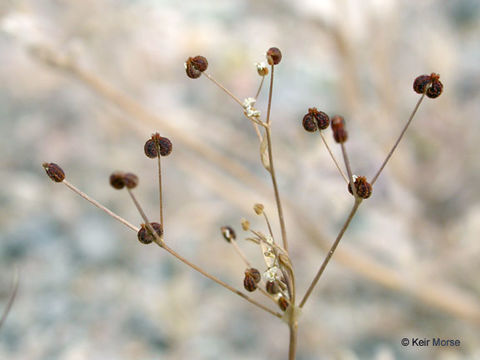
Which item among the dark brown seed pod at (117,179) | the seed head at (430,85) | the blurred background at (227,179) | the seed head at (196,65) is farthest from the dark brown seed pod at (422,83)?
the blurred background at (227,179)

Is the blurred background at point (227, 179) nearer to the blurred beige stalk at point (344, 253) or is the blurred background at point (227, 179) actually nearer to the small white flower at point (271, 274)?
the blurred beige stalk at point (344, 253)

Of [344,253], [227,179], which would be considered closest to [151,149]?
[344,253]

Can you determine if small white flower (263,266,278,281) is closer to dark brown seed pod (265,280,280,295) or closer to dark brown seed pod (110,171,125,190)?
dark brown seed pod (265,280,280,295)

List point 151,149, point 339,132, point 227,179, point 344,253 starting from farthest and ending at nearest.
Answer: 1. point 227,179
2. point 344,253
3. point 151,149
4. point 339,132

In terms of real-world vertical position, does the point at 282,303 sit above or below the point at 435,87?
below

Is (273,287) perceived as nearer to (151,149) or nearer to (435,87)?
(151,149)

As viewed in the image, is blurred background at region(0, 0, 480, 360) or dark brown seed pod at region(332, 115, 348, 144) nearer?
dark brown seed pod at region(332, 115, 348, 144)

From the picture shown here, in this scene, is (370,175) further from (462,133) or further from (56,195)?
(56,195)

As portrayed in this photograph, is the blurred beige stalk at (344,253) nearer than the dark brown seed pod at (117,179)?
No

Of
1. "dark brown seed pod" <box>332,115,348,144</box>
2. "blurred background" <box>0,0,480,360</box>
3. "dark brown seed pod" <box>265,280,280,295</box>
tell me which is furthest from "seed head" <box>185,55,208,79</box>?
"blurred background" <box>0,0,480,360</box>
